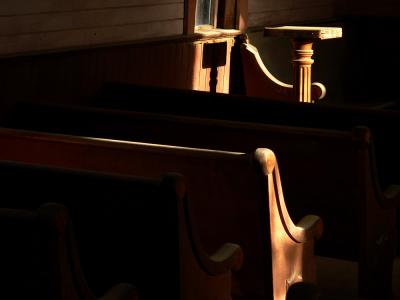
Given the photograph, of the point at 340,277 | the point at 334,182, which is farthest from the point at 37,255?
the point at 340,277

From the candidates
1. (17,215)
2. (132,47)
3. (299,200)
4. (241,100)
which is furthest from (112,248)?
(132,47)

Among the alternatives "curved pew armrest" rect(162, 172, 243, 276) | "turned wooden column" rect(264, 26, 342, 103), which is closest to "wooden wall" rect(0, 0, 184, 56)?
"turned wooden column" rect(264, 26, 342, 103)

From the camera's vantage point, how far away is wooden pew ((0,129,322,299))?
3.20 m

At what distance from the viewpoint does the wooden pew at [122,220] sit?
8.43 feet

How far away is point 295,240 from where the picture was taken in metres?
3.37

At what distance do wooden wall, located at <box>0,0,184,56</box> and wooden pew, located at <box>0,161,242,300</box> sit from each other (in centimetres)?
207

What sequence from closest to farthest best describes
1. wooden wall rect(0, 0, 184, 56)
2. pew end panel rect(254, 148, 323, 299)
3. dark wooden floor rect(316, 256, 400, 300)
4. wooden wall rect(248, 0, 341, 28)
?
1. pew end panel rect(254, 148, 323, 299)
2. dark wooden floor rect(316, 256, 400, 300)
3. wooden wall rect(0, 0, 184, 56)
4. wooden wall rect(248, 0, 341, 28)

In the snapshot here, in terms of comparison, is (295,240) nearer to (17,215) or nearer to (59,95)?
(17,215)

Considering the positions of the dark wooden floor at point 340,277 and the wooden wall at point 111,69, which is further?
the wooden wall at point 111,69

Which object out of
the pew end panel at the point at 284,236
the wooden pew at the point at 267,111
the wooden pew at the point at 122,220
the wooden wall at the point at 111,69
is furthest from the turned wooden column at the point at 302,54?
the wooden pew at the point at 122,220

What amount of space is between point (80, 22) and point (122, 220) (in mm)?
2758

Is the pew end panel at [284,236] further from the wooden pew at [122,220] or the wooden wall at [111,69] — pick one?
the wooden wall at [111,69]

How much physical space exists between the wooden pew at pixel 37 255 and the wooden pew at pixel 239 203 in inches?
45.5

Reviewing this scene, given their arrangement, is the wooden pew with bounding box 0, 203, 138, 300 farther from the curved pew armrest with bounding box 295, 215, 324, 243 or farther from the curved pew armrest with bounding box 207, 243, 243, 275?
the curved pew armrest with bounding box 295, 215, 324, 243
